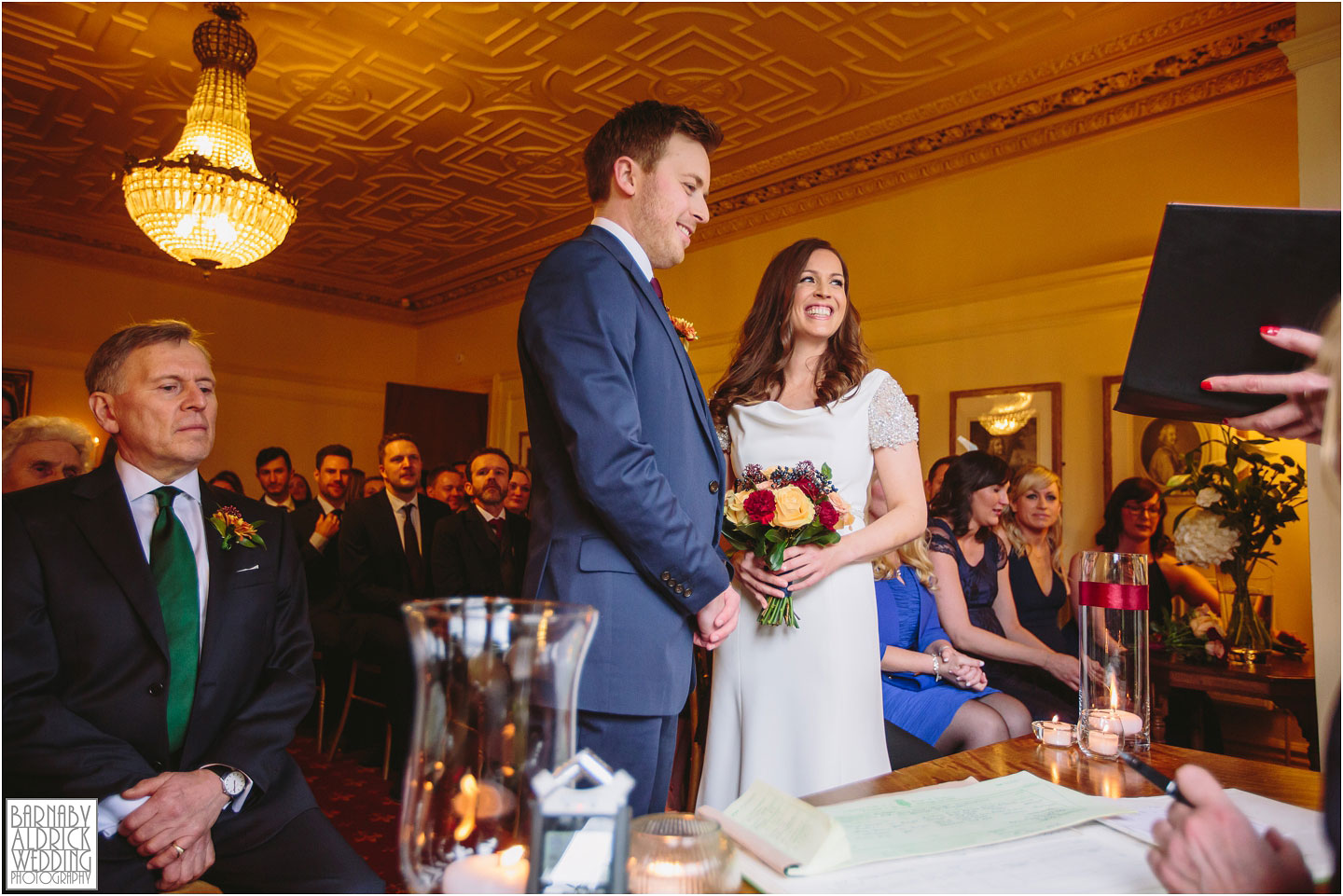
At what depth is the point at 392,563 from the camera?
535cm

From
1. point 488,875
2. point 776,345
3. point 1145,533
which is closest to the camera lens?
point 488,875

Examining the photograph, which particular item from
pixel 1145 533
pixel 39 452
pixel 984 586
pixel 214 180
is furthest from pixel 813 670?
pixel 214 180

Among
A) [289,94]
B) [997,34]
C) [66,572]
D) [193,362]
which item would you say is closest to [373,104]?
[289,94]

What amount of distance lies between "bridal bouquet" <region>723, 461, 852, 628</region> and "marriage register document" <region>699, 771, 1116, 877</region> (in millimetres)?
827

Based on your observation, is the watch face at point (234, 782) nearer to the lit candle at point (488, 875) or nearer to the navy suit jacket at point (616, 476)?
the navy suit jacket at point (616, 476)

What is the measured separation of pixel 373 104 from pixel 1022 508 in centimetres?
498

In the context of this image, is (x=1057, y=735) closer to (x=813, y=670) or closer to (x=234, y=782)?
(x=813, y=670)

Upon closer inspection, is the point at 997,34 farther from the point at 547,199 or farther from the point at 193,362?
the point at 193,362

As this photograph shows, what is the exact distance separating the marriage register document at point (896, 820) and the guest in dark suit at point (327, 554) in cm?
417

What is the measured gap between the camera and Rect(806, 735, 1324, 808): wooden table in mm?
1239

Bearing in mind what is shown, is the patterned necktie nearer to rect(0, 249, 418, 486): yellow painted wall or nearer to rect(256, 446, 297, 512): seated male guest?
rect(256, 446, 297, 512): seated male guest

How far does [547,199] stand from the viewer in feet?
25.1

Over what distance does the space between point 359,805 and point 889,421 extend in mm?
3252

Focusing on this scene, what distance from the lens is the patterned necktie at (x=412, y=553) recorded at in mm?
5500
